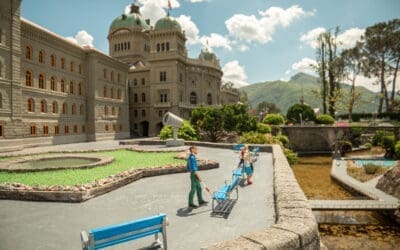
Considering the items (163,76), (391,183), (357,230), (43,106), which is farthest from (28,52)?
(391,183)

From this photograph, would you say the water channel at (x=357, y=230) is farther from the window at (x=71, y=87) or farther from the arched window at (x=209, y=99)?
the arched window at (x=209, y=99)

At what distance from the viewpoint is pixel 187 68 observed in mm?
57188

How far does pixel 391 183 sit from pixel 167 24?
48398mm

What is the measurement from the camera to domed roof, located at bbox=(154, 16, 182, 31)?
180ft

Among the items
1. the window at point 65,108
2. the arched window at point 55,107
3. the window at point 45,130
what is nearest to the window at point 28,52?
the arched window at point 55,107

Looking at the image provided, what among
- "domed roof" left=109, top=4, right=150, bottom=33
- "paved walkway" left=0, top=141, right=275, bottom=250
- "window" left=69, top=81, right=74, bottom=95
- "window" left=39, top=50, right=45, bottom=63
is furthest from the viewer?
"domed roof" left=109, top=4, right=150, bottom=33

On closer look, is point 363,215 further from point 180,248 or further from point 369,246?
point 180,248

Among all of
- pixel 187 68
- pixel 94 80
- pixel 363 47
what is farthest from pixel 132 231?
pixel 363 47

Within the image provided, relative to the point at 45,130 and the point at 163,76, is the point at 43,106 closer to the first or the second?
the point at 45,130

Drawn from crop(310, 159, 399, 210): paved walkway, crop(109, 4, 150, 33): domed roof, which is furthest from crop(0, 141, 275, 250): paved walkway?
crop(109, 4, 150, 33): domed roof

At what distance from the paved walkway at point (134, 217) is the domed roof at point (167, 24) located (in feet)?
163

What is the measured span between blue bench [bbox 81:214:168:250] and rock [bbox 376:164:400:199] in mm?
16848

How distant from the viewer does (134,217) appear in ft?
22.6

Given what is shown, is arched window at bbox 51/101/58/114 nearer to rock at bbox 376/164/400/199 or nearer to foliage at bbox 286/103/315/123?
rock at bbox 376/164/400/199
